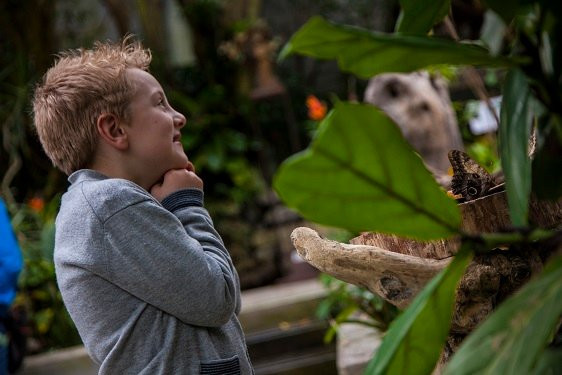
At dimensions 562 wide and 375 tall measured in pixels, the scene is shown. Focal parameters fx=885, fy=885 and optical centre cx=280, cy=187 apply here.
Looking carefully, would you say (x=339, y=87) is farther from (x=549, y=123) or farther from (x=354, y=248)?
(x=549, y=123)

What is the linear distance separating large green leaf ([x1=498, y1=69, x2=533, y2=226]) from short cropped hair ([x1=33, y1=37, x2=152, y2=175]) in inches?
46.7

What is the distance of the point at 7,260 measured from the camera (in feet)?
13.0

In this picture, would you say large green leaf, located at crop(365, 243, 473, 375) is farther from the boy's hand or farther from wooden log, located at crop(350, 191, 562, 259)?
the boy's hand

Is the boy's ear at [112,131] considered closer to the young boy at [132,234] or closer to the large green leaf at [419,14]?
the young boy at [132,234]

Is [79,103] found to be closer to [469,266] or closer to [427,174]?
[469,266]

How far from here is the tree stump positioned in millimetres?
1721

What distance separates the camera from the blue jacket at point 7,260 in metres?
3.94

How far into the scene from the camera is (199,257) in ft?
5.42

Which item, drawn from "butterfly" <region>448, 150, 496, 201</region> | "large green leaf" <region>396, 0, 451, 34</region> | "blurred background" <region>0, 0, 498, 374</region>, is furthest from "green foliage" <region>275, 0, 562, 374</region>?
"blurred background" <region>0, 0, 498, 374</region>

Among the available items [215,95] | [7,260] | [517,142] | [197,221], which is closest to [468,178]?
[197,221]

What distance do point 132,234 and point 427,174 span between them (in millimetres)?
1040

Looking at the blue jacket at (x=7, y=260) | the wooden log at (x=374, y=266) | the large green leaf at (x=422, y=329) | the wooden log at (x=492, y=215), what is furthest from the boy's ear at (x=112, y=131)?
the blue jacket at (x=7, y=260)

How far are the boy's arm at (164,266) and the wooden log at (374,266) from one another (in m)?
0.22

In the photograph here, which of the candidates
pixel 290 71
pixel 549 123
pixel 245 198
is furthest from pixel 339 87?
pixel 549 123
